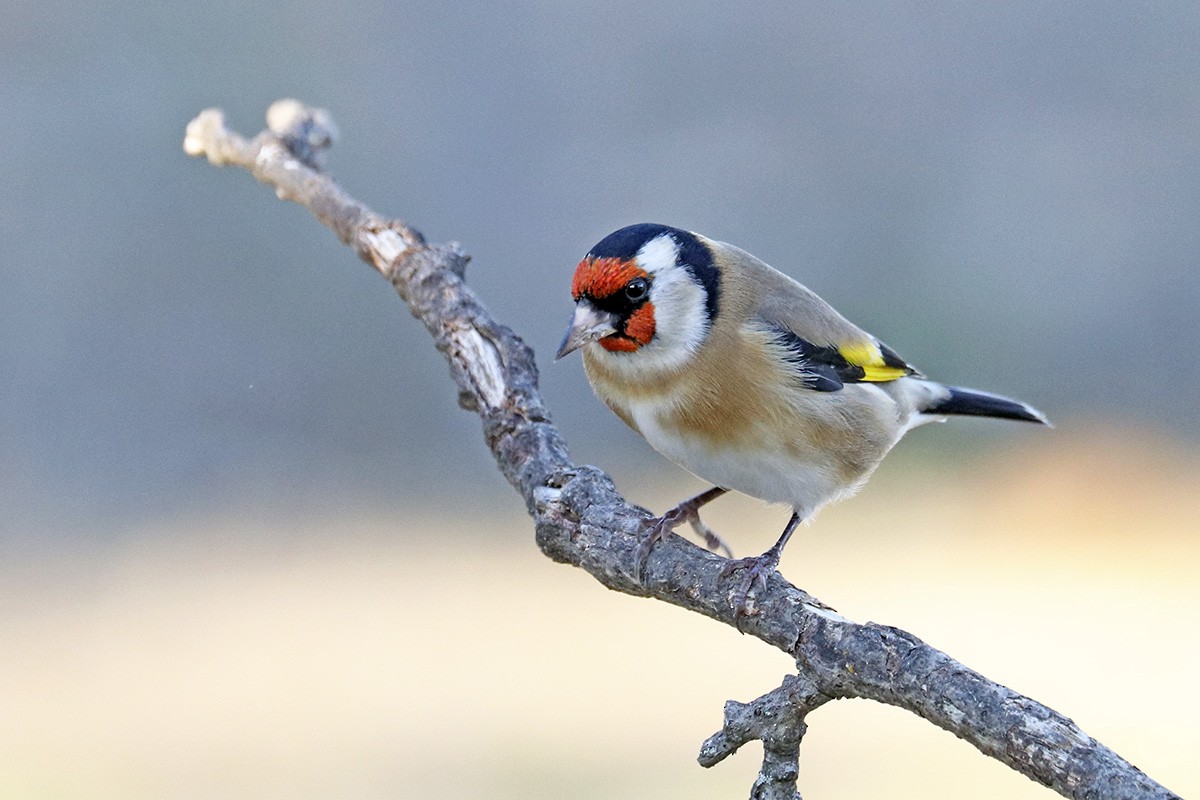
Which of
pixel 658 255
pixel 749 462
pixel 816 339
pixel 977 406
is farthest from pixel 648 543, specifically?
pixel 977 406

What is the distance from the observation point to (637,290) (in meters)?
3.17

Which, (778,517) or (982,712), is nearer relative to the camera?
(982,712)

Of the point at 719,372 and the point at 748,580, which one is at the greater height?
the point at 719,372

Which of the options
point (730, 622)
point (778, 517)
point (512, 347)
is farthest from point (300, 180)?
point (778, 517)

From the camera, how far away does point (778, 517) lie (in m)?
8.32

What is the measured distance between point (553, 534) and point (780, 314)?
0.91m

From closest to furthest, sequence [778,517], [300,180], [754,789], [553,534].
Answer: [754,789] → [553,534] → [300,180] → [778,517]

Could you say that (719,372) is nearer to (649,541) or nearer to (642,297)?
(642,297)

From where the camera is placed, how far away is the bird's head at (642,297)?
3102mm

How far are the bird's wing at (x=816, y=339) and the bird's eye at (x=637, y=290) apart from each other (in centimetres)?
35

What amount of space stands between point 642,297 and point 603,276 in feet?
0.44

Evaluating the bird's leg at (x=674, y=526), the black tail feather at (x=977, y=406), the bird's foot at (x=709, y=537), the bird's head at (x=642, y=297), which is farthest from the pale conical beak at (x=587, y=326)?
the black tail feather at (x=977, y=406)

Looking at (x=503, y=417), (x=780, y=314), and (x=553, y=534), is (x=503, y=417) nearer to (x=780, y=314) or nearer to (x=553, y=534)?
(x=553, y=534)

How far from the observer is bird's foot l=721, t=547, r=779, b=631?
8.23 feet
